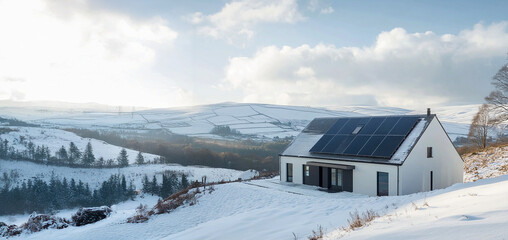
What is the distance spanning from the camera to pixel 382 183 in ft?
66.7

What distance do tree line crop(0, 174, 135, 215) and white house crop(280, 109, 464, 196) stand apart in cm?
5228

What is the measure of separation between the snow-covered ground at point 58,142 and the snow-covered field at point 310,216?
7462 centimetres

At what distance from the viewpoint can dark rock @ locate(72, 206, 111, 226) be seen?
22969 millimetres

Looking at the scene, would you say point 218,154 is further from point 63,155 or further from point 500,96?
point 500,96

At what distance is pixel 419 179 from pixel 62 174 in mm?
86030

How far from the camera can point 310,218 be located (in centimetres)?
1269

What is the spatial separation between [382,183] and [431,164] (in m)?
3.95

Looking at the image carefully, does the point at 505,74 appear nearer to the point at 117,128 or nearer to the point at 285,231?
the point at 285,231

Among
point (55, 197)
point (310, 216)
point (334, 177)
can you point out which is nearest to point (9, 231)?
point (310, 216)

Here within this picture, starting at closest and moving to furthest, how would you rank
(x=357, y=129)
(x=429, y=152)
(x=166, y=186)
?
(x=429, y=152) → (x=357, y=129) → (x=166, y=186)

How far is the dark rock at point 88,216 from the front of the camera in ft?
75.4

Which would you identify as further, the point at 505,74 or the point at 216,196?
the point at 505,74

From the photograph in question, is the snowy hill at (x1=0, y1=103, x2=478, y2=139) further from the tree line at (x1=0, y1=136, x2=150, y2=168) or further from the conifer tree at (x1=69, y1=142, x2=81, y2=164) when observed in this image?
the conifer tree at (x1=69, y1=142, x2=81, y2=164)

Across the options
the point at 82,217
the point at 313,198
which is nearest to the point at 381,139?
the point at 313,198
